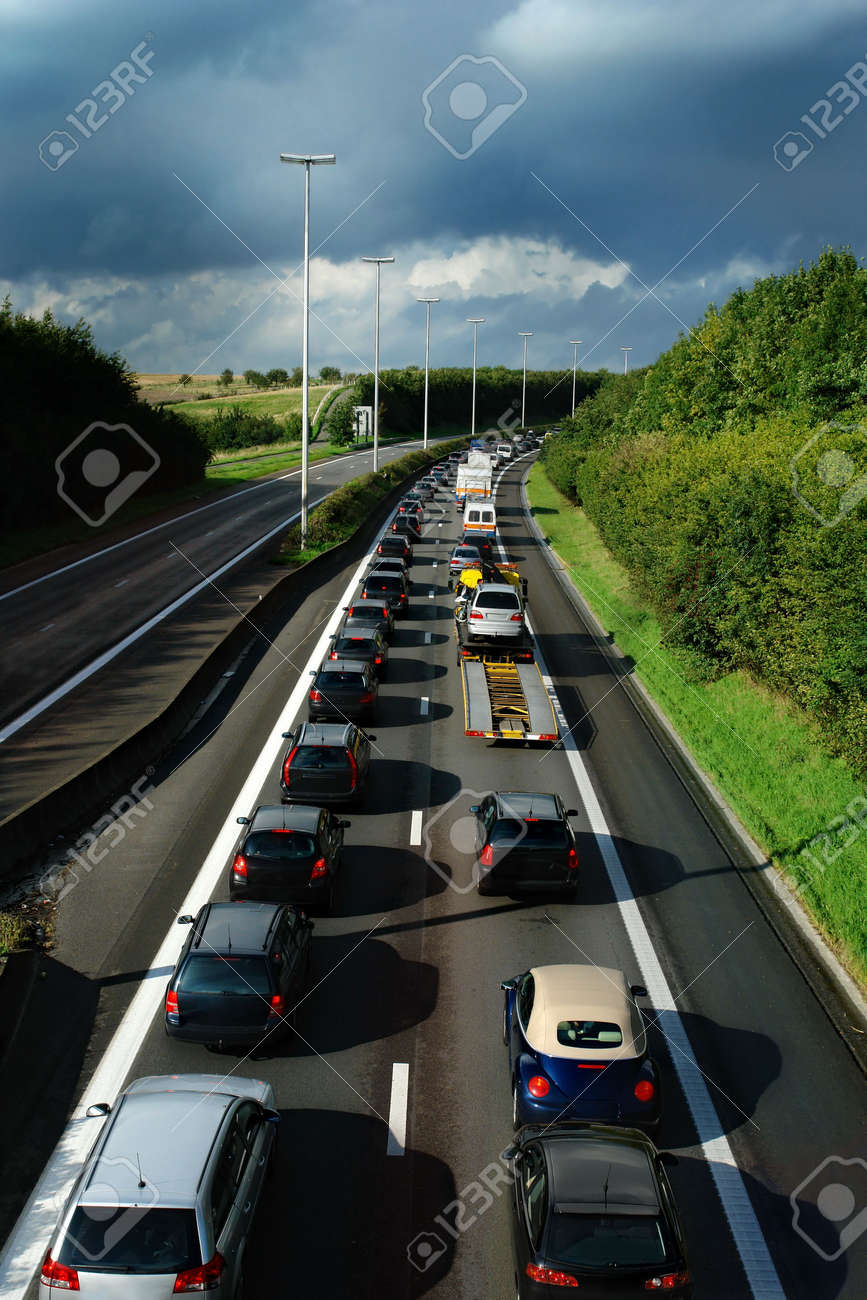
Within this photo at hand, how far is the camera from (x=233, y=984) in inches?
474

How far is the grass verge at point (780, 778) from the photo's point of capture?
17.3 m

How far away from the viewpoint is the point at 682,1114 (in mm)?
11648

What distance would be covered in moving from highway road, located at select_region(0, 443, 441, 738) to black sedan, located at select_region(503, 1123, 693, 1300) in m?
18.6

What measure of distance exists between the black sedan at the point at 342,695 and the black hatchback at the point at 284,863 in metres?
8.58

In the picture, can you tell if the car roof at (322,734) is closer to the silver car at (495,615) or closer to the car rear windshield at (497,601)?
the silver car at (495,615)

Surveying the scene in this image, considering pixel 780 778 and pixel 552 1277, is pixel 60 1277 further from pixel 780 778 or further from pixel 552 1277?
pixel 780 778

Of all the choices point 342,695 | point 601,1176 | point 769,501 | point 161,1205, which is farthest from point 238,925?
point 769,501

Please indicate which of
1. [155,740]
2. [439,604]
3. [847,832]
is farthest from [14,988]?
[439,604]

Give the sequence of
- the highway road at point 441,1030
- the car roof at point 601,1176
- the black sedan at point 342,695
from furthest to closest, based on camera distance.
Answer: the black sedan at point 342,695 < the highway road at point 441,1030 < the car roof at point 601,1176

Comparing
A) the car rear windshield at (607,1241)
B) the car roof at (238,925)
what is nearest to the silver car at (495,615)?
the car roof at (238,925)

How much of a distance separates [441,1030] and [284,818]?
4499mm

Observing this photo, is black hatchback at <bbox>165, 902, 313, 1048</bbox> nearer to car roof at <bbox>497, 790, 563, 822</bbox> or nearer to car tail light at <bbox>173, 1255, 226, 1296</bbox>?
car tail light at <bbox>173, 1255, 226, 1296</bbox>

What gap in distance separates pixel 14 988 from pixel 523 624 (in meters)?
19.6

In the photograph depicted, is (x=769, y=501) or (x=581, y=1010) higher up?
(x=769, y=501)
